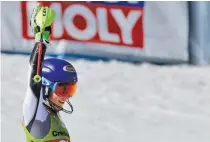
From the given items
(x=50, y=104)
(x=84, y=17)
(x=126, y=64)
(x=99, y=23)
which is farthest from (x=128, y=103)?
(x=50, y=104)

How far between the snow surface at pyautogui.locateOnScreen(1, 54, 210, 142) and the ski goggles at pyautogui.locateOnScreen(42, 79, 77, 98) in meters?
3.50

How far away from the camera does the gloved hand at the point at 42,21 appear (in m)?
4.12

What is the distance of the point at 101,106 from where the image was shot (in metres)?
8.67

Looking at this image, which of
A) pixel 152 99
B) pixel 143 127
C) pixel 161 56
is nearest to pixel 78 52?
pixel 161 56

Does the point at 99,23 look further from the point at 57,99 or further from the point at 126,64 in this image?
the point at 57,99

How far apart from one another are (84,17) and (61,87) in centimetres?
611

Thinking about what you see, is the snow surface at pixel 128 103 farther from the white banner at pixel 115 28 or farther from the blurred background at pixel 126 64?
the white banner at pixel 115 28

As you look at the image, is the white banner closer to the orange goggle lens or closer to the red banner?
the red banner

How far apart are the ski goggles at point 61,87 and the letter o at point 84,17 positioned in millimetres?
6032

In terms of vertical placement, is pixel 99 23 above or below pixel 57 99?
below

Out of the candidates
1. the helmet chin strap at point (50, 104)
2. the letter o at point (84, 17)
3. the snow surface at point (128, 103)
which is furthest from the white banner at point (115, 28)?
the helmet chin strap at point (50, 104)

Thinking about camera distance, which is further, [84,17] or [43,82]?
[84,17]

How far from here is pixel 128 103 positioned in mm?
8789

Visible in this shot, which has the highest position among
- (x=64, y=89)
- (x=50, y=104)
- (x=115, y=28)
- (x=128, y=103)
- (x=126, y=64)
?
(x=64, y=89)
